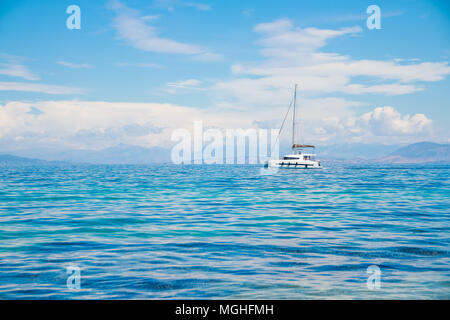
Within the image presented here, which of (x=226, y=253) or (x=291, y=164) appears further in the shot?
(x=291, y=164)

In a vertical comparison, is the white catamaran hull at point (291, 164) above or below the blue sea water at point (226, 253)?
above

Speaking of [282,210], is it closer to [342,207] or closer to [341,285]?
[342,207]

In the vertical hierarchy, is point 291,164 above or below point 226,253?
above

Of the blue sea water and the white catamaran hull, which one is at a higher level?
the white catamaran hull

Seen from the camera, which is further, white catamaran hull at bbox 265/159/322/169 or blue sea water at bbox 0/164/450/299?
white catamaran hull at bbox 265/159/322/169

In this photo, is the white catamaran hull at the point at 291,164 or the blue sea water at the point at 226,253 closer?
the blue sea water at the point at 226,253

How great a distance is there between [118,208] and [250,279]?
20.1 metres

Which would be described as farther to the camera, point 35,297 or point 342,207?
point 342,207

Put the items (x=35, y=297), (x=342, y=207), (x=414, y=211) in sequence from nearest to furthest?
(x=35, y=297) < (x=414, y=211) < (x=342, y=207)

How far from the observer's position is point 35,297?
955 centimetres

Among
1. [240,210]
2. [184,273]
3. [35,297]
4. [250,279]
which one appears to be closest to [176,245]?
[184,273]

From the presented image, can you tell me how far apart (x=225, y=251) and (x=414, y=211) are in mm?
17571
